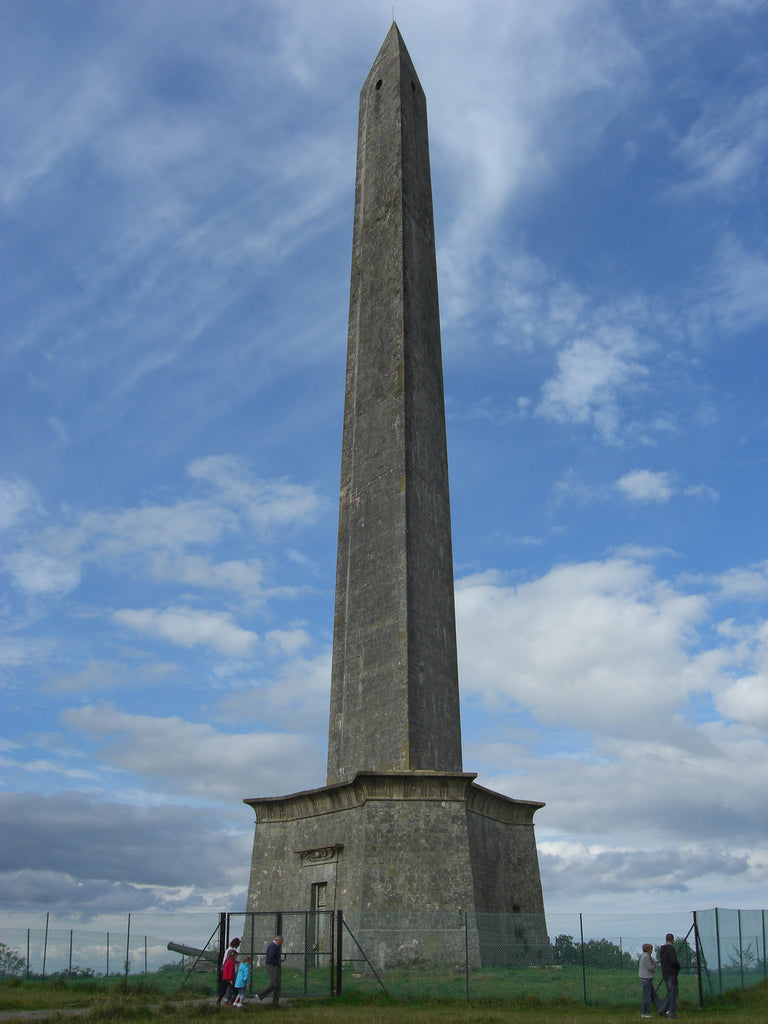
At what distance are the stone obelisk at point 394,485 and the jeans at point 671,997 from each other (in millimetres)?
7502

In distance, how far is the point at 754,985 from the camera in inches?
681

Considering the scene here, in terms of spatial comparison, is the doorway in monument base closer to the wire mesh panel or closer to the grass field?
the wire mesh panel

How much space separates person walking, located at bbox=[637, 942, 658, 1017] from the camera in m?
14.5

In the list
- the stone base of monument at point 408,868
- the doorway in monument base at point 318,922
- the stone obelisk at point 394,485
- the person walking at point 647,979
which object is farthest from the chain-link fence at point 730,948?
the doorway in monument base at point 318,922

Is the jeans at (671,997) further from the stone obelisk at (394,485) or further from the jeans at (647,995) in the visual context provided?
the stone obelisk at (394,485)

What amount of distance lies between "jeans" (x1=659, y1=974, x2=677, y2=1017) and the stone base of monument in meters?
4.04

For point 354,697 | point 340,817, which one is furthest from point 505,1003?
point 354,697

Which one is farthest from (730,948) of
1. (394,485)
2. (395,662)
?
(394,485)

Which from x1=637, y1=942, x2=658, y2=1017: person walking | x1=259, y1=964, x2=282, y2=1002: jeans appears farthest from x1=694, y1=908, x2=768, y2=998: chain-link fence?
x1=259, y1=964, x2=282, y2=1002: jeans

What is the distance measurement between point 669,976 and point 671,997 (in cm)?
31

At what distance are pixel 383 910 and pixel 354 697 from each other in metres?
5.64

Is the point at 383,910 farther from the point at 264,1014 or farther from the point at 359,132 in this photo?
the point at 359,132

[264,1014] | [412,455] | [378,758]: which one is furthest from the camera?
[412,455]

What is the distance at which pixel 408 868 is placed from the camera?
62.7ft
